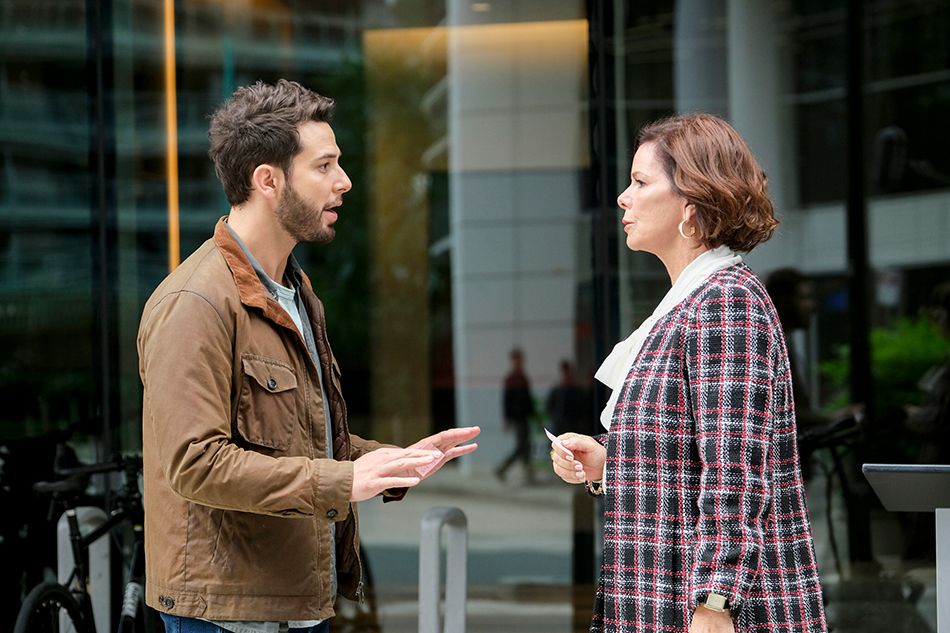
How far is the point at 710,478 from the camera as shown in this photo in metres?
2.03

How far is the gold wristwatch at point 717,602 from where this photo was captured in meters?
1.98

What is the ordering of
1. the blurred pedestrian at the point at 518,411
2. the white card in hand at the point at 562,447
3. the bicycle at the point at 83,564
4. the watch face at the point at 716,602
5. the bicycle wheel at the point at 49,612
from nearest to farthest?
the watch face at the point at 716,602 < the white card in hand at the point at 562,447 < the bicycle wheel at the point at 49,612 < the bicycle at the point at 83,564 < the blurred pedestrian at the point at 518,411

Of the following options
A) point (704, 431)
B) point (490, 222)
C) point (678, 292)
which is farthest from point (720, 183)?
point (490, 222)

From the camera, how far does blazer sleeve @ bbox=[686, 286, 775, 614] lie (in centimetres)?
200

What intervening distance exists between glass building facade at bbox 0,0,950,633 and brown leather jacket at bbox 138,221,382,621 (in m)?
3.04

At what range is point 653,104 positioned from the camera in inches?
275

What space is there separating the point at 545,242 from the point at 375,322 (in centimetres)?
139

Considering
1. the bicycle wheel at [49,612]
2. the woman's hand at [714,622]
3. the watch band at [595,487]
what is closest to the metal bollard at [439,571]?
the watch band at [595,487]

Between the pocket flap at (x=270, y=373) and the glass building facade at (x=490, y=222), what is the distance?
10.1 feet

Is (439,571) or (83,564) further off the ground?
(439,571)

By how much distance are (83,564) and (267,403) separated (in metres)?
2.52

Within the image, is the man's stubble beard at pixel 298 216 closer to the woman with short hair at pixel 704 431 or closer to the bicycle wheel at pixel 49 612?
the woman with short hair at pixel 704 431

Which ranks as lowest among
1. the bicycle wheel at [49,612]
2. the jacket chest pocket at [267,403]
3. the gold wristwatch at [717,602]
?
the bicycle wheel at [49,612]

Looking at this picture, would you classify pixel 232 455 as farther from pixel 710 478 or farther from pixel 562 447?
pixel 710 478
